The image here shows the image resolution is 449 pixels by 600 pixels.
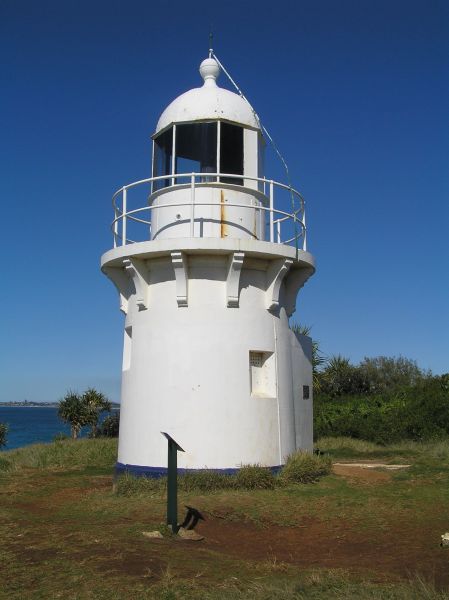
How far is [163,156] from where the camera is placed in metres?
14.9

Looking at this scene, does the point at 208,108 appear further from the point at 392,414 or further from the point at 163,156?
the point at 392,414

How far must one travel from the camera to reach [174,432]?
13.3 m

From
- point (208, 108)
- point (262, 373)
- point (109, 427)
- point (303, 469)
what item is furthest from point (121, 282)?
point (109, 427)

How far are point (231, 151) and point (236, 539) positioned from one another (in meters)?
8.52

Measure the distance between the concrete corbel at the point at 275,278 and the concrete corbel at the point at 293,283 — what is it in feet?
Answer: 3.11

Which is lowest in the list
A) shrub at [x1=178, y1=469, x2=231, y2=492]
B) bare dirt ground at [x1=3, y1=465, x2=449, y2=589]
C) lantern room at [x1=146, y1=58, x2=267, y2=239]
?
bare dirt ground at [x1=3, y1=465, x2=449, y2=589]

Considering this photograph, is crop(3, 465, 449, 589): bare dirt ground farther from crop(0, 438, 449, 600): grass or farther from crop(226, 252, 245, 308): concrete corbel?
crop(226, 252, 245, 308): concrete corbel

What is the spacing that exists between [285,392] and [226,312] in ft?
7.70

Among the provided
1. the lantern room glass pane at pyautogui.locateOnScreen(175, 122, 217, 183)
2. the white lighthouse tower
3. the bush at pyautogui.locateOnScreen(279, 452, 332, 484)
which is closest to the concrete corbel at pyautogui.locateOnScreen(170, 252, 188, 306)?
the white lighthouse tower

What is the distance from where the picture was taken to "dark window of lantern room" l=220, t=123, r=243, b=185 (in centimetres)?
1455

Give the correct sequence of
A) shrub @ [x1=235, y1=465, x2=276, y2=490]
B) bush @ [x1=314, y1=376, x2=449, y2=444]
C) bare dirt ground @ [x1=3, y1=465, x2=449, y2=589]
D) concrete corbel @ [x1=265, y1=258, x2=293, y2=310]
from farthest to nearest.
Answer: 1. bush @ [x1=314, y1=376, x2=449, y2=444]
2. concrete corbel @ [x1=265, y1=258, x2=293, y2=310]
3. shrub @ [x1=235, y1=465, x2=276, y2=490]
4. bare dirt ground @ [x1=3, y1=465, x2=449, y2=589]

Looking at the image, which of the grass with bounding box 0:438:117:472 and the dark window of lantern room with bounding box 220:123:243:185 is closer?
the dark window of lantern room with bounding box 220:123:243:185

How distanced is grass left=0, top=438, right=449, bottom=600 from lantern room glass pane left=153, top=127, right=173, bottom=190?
6.56 meters

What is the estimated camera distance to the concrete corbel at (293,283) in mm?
15125
